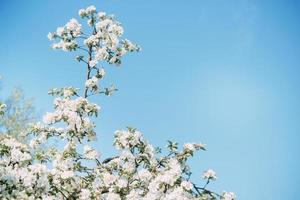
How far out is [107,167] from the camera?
1252 cm

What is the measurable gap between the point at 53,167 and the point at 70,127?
1756 mm

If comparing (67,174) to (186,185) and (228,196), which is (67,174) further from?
(228,196)

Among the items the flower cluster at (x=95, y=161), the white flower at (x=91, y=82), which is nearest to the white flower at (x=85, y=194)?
the flower cluster at (x=95, y=161)

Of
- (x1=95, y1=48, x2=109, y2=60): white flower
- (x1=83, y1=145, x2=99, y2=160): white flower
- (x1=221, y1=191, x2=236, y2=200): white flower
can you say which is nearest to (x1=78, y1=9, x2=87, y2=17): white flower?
(x1=95, y1=48, x2=109, y2=60): white flower

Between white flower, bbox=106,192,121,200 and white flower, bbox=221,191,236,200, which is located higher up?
white flower, bbox=221,191,236,200

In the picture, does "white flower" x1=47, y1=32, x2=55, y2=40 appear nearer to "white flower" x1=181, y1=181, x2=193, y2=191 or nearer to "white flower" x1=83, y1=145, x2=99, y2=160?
"white flower" x1=83, y1=145, x2=99, y2=160

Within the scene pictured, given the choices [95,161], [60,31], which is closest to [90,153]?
[95,161]

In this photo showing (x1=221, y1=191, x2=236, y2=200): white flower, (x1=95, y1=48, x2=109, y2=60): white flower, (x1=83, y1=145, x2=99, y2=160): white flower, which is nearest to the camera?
(x1=221, y1=191, x2=236, y2=200): white flower

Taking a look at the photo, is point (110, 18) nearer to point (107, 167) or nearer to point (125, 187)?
point (107, 167)

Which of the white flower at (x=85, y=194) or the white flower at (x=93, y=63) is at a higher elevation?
the white flower at (x=93, y=63)

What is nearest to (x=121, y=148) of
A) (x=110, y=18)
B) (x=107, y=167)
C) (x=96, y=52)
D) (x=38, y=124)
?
(x=107, y=167)

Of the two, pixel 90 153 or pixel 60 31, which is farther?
pixel 60 31

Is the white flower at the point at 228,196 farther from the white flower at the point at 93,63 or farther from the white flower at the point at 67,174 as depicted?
the white flower at the point at 93,63

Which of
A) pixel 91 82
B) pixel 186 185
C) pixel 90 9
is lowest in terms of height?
pixel 186 185
